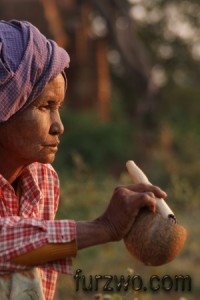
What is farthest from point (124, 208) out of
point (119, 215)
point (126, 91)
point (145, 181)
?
point (126, 91)

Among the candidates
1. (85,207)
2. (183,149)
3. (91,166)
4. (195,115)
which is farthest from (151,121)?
(85,207)

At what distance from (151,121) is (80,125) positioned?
2.93 metres

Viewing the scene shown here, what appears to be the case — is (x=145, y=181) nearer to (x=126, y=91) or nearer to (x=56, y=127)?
(x=56, y=127)

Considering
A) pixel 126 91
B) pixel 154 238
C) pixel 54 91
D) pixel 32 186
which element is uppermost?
pixel 54 91

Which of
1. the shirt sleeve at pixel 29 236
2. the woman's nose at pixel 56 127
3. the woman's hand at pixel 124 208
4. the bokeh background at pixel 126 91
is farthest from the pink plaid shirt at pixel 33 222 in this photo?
the bokeh background at pixel 126 91

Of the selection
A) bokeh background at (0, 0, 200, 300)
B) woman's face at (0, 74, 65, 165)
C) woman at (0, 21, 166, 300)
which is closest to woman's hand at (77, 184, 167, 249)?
woman at (0, 21, 166, 300)

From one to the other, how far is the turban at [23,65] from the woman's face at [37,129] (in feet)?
0.10

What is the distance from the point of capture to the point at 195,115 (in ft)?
77.3

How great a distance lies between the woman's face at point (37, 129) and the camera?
2934 millimetres

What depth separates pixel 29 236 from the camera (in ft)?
9.20

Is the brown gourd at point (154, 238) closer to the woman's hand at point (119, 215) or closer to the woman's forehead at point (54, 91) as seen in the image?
the woman's hand at point (119, 215)

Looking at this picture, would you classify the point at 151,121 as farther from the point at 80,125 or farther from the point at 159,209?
the point at 159,209

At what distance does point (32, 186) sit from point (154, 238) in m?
0.57

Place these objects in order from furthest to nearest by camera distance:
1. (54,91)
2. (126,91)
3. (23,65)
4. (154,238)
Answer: (126,91) → (54,91) → (23,65) → (154,238)
